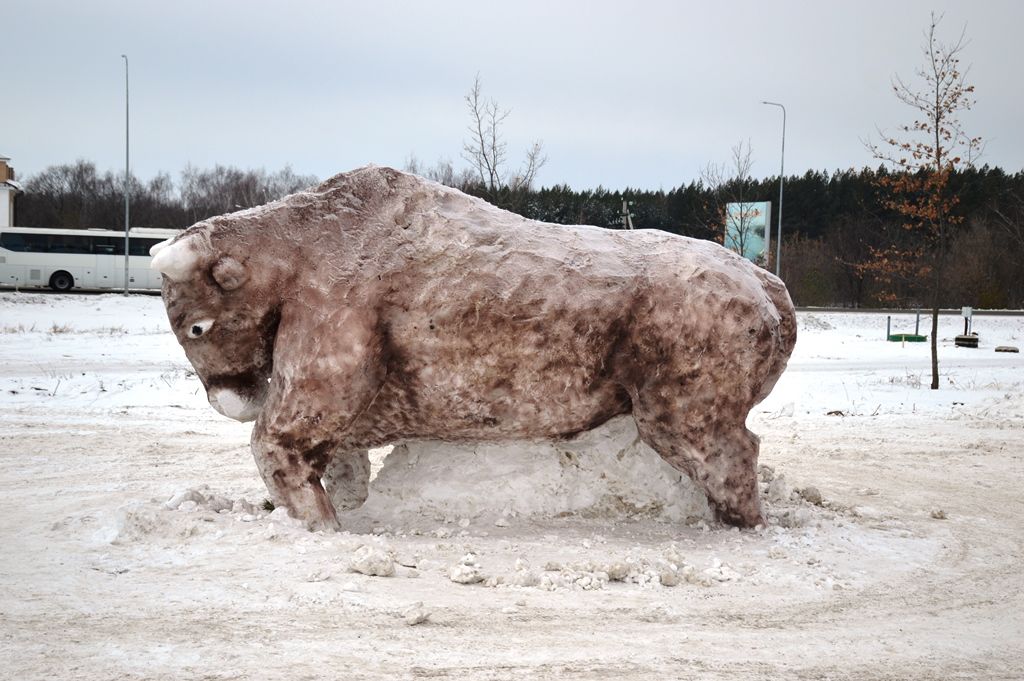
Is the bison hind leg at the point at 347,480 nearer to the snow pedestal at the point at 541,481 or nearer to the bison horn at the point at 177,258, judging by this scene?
the snow pedestal at the point at 541,481

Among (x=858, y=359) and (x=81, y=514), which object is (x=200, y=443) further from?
(x=858, y=359)

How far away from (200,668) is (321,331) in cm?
210

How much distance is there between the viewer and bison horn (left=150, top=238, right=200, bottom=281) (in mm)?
5113

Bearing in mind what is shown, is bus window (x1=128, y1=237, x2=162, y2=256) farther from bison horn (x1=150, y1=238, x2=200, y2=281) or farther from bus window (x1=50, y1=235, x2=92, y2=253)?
bison horn (x1=150, y1=238, x2=200, y2=281)

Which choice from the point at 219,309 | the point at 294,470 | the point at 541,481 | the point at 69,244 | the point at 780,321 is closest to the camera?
the point at 294,470

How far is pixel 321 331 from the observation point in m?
5.14

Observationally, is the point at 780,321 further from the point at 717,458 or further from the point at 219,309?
the point at 219,309

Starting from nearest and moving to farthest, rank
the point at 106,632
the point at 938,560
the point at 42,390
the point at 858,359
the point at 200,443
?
the point at 106,632 < the point at 938,560 < the point at 200,443 < the point at 42,390 < the point at 858,359

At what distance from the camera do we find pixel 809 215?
150ft

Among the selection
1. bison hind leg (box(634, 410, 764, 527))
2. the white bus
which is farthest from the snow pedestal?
the white bus

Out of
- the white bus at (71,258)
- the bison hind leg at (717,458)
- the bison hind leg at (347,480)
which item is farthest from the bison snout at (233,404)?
the white bus at (71,258)

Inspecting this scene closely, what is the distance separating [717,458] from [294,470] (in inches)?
101

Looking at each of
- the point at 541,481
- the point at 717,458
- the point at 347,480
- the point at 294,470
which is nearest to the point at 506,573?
the point at 541,481

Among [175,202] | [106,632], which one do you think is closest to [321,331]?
[106,632]
